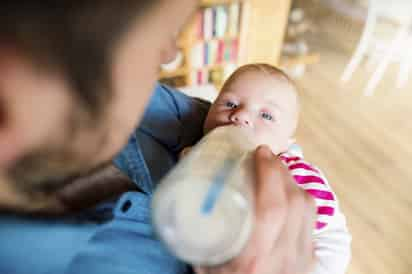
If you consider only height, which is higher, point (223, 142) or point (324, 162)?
point (223, 142)

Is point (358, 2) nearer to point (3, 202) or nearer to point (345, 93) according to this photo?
point (345, 93)

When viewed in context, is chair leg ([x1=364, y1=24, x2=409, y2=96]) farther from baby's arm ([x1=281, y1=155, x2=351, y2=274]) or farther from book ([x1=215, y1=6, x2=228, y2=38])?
baby's arm ([x1=281, y1=155, x2=351, y2=274])

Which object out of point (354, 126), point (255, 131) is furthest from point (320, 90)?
point (255, 131)

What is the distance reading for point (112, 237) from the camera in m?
0.55

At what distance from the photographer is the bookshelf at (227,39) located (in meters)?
2.26

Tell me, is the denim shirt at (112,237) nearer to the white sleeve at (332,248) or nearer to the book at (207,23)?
the white sleeve at (332,248)

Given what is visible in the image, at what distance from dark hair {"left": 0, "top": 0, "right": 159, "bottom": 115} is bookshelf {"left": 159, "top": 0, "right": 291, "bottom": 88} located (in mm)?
1987

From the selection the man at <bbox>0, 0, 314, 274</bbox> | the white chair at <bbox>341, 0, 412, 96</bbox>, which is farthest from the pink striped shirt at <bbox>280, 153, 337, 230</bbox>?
the white chair at <bbox>341, 0, 412, 96</bbox>

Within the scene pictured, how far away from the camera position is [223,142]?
1.86ft

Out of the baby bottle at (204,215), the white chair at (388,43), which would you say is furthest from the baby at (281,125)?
the white chair at (388,43)

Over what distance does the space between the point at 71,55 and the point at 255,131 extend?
662 mm

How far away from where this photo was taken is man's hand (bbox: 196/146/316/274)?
1.43ft

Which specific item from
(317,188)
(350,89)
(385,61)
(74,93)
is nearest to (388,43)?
(385,61)

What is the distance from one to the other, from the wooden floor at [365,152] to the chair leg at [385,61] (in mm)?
61
